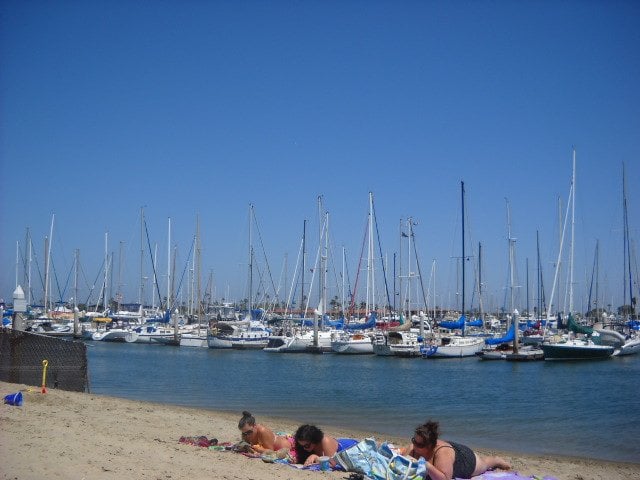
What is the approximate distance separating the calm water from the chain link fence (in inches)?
236

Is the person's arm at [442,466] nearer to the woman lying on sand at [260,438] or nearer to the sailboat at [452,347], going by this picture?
the woman lying on sand at [260,438]

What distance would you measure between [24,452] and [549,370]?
39.0 meters

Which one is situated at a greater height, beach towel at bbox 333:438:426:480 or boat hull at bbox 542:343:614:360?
beach towel at bbox 333:438:426:480

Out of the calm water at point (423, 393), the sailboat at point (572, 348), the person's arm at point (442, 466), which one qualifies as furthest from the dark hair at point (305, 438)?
the sailboat at point (572, 348)

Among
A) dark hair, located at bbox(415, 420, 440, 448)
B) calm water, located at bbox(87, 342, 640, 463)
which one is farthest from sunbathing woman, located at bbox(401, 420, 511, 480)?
calm water, located at bbox(87, 342, 640, 463)

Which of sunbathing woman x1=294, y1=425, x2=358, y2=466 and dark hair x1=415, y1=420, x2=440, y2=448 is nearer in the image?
dark hair x1=415, y1=420, x2=440, y2=448

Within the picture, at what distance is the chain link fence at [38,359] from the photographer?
748 inches

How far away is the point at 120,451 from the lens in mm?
9703

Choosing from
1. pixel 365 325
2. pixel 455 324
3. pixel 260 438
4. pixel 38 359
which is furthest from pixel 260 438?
pixel 365 325

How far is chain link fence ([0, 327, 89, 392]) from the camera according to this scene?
19.0m

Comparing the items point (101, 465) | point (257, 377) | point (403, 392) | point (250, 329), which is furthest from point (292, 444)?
point (250, 329)

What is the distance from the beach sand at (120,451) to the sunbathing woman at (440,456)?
1185mm

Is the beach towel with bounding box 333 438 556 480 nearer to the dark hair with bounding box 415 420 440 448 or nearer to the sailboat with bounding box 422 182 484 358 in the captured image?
the dark hair with bounding box 415 420 440 448

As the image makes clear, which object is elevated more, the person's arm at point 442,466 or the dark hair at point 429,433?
the dark hair at point 429,433
